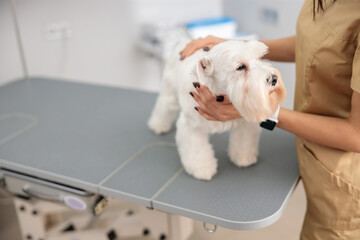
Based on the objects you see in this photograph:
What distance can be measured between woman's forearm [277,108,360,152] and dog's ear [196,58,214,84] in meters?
0.23

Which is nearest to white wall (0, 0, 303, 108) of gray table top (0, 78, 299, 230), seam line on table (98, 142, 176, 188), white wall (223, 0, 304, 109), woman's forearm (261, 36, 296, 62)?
white wall (223, 0, 304, 109)

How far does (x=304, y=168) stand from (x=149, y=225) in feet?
2.04

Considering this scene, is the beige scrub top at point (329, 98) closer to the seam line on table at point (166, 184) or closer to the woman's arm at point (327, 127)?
the woman's arm at point (327, 127)

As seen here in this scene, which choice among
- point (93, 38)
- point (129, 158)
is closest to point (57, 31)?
point (93, 38)

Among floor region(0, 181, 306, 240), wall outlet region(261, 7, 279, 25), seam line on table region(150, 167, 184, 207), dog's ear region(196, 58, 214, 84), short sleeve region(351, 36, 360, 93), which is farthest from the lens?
wall outlet region(261, 7, 279, 25)

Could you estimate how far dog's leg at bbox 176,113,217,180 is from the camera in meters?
1.24

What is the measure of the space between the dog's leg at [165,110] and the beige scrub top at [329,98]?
1.55ft

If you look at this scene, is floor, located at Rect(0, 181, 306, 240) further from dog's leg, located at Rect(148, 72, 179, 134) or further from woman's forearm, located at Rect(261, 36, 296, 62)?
woman's forearm, located at Rect(261, 36, 296, 62)

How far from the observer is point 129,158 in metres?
1.40

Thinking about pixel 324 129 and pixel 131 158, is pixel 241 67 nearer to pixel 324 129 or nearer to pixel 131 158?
pixel 324 129

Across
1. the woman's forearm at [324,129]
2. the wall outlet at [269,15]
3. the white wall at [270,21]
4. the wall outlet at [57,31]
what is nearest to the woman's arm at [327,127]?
the woman's forearm at [324,129]

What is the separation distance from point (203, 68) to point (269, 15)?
1.96 metres

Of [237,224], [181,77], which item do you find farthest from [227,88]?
[237,224]

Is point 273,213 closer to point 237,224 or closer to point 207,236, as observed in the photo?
point 237,224
